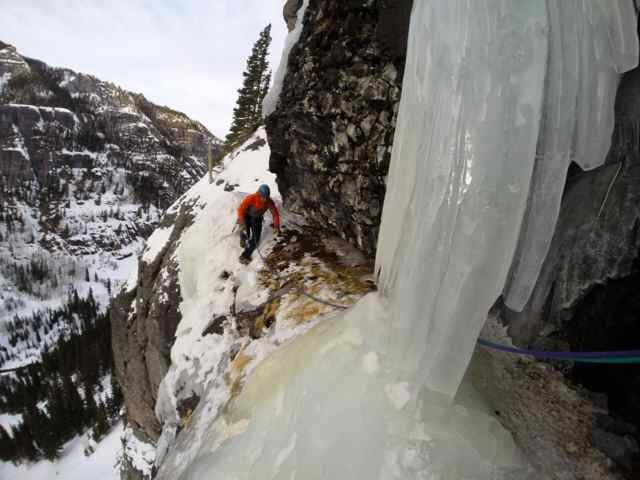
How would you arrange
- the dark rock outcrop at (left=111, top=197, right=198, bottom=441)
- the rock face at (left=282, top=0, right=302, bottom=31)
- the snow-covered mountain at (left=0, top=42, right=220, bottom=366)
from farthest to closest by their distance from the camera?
the snow-covered mountain at (left=0, top=42, right=220, bottom=366), the rock face at (left=282, top=0, right=302, bottom=31), the dark rock outcrop at (left=111, top=197, right=198, bottom=441)

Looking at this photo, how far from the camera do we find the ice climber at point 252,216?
636 cm

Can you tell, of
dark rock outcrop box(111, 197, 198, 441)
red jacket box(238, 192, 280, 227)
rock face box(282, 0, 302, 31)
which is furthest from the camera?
rock face box(282, 0, 302, 31)

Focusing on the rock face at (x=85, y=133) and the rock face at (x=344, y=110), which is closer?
the rock face at (x=344, y=110)

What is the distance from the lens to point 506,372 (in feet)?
8.83

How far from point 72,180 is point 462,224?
158m

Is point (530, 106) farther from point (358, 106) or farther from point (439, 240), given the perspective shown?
point (358, 106)

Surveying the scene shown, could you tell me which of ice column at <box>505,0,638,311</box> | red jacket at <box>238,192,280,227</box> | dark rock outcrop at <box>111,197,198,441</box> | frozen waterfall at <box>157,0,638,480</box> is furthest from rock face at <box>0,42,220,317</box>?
ice column at <box>505,0,638,311</box>

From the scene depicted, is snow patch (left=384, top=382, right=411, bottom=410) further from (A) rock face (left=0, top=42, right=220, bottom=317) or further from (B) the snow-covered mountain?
(A) rock face (left=0, top=42, right=220, bottom=317)

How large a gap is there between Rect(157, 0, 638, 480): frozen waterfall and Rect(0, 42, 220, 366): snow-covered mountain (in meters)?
91.0

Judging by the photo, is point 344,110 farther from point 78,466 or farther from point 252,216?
point 78,466

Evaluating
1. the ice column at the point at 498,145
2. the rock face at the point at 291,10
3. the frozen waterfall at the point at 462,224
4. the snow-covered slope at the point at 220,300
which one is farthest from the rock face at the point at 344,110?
the rock face at the point at 291,10

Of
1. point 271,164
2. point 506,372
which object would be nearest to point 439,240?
point 506,372

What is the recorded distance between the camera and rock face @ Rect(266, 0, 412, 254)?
482cm

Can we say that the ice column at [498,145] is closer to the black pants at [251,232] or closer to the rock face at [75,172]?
the black pants at [251,232]
